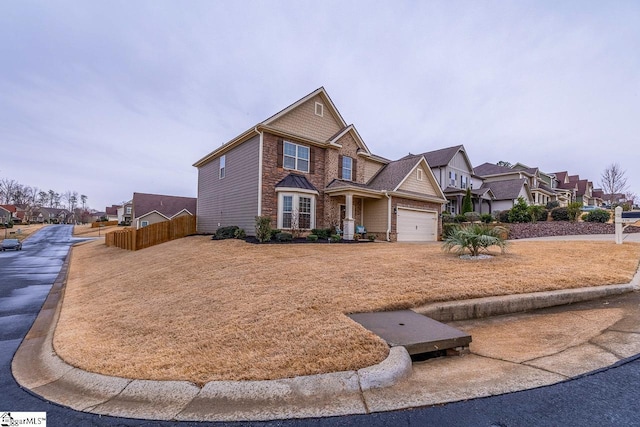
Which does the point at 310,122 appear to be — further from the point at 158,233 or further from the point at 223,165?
the point at 158,233

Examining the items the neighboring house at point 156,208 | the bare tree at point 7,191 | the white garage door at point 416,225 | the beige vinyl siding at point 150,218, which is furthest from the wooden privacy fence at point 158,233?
the bare tree at point 7,191

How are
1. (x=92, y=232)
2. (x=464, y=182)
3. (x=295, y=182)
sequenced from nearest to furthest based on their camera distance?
(x=295, y=182)
(x=464, y=182)
(x=92, y=232)

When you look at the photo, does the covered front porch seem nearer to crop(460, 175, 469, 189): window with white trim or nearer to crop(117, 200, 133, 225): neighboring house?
crop(460, 175, 469, 189): window with white trim

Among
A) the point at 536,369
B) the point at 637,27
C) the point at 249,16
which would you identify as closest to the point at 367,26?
the point at 249,16

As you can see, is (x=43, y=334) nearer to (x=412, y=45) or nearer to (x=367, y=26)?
(x=367, y=26)

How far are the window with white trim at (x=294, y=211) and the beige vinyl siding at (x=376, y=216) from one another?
4116 millimetres

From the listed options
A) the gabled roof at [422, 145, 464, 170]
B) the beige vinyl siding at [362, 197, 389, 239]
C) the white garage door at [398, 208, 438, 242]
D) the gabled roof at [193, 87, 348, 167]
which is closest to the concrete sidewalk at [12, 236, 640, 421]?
the gabled roof at [193, 87, 348, 167]

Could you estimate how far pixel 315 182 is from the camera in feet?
53.2

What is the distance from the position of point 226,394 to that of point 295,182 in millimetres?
12587

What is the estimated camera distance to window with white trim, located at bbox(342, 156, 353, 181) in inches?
692

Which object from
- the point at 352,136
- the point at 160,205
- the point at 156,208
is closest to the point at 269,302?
the point at 352,136

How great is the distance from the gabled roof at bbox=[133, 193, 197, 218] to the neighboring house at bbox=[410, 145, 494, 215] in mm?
32319

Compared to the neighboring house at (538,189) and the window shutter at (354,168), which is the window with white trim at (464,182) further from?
the window shutter at (354,168)

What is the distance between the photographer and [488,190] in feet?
98.9
